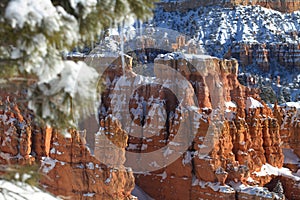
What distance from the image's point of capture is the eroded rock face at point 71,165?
13.4 meters

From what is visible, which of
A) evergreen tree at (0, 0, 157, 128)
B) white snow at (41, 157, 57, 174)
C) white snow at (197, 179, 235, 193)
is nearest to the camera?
evergreen tree at (0, 0, 157, 128)

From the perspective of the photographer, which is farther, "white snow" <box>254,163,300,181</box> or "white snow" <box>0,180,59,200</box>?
"white snow" <box>254,163,300,181</box>

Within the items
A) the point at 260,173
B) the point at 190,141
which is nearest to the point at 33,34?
the point at 190,141

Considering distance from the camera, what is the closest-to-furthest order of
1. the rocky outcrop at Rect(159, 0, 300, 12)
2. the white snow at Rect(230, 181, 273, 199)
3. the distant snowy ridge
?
the white snow at Rect(230, 181, 273, 199) < the distant snowy ridge < the rocky outcrop at Rect(159, 0, 300, 12)

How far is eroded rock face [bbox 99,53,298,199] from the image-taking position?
51.4 ft

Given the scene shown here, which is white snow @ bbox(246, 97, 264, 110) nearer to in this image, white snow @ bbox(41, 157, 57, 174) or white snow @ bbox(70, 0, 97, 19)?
white snow @ bbox(41, 157, 57, 174)

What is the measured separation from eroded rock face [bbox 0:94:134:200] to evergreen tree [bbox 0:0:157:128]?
952 cm

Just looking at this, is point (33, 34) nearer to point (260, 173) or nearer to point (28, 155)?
point (28, 155)

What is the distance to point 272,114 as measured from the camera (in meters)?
21.5

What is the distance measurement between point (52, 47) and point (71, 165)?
1075 centimetres

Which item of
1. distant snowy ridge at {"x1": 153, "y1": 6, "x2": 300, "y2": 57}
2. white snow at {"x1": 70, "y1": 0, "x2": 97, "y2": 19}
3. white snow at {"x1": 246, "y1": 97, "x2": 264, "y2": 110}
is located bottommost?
white snow at {"x1": 246, "y1": 97, "x2": 264, "y2": 110}

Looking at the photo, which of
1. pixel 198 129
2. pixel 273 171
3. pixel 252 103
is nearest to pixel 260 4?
pixel 252 103

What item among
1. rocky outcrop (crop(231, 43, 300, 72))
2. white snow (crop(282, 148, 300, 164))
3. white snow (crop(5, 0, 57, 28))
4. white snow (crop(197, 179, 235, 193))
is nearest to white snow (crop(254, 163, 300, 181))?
white snow (crop(282, 148, 300, 164))

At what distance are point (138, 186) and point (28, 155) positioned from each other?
4664 millimetres
